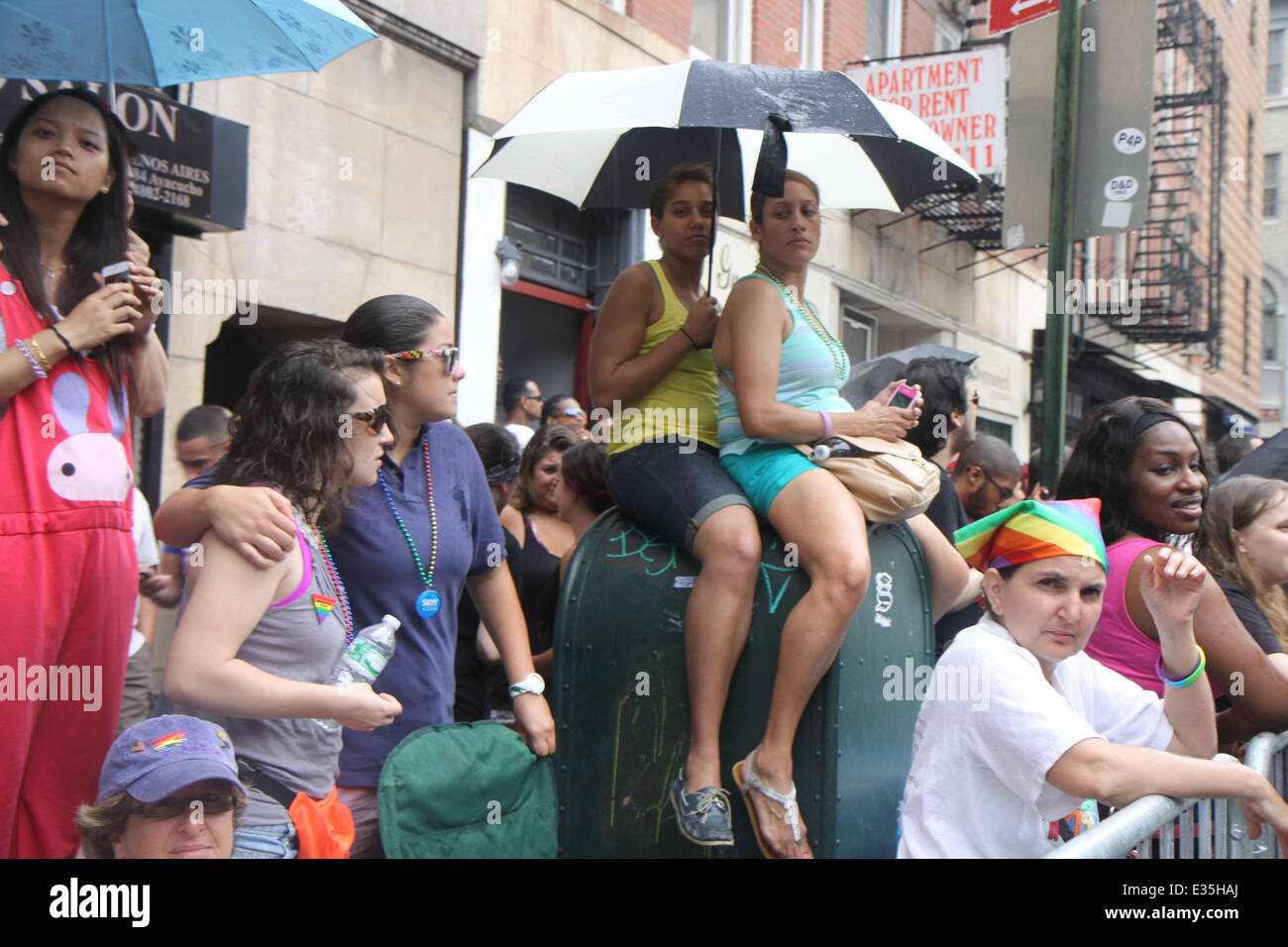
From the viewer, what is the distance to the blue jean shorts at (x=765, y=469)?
3654 millimetres

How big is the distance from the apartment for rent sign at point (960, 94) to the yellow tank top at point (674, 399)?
9.60 meters

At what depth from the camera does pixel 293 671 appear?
2.54 meters

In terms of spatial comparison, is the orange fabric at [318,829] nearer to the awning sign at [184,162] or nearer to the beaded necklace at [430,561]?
the beaded necklace at [430,561]

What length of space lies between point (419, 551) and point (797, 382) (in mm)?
1372

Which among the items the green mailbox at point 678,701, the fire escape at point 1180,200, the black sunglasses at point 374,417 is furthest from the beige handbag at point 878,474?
the fire escape at point 1180,200

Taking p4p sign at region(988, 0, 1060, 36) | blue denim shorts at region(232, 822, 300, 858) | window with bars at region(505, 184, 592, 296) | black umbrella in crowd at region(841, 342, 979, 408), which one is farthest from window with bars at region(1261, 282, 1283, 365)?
blue denim shorts at region(232, 822, 300, 858)

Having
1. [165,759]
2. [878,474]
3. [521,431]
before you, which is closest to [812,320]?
[878,474]

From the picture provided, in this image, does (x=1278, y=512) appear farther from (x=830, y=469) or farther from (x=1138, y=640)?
(x=830, y=469)

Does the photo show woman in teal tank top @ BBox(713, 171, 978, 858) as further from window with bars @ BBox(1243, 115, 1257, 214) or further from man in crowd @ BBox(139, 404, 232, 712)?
window with bars @ BBox(1243, 115, 1257, 214)

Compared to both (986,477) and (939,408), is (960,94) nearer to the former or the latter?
(986,477)

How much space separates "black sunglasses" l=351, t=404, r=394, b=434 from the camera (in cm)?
282

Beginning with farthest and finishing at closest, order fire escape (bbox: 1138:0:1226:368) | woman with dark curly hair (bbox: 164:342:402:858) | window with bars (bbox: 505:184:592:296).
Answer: fire escape (bbox: 1138:0:1226:368) < window with bars (bbox: 505:184:592:296) < woman with dark curly hair (bbox: 164:342:402:858)

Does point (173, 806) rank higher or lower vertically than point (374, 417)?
lower

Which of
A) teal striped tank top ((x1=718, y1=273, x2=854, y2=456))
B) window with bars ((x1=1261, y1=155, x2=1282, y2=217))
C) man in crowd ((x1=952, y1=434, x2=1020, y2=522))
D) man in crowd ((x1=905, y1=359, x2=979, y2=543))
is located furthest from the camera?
window with bars ((x1=1261, y1=155, x2=1282, y2=217))
